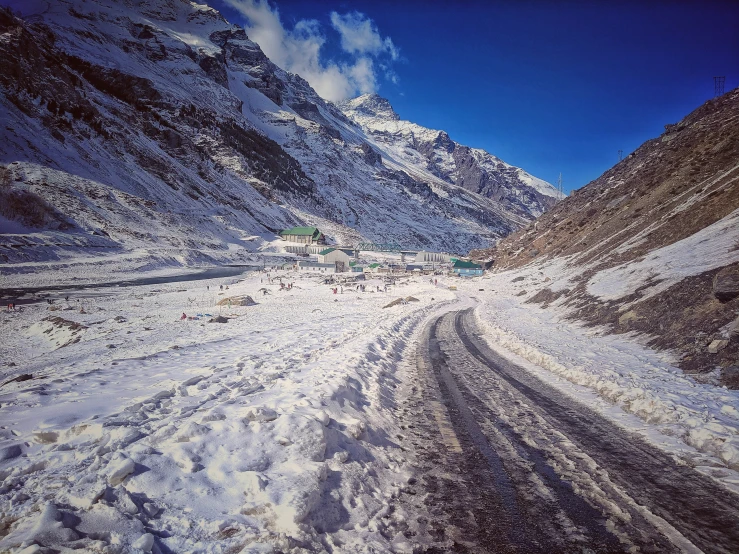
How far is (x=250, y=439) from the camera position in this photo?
5.30 metres

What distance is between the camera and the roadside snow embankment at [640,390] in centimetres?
578

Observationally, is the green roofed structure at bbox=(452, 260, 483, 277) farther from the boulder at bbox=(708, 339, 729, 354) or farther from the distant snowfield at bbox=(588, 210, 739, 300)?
the boulder at bbox=(708, 339, 729, 354)

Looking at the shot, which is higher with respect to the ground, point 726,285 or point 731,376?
point 726,285

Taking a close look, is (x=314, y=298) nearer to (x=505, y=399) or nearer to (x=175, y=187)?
(x=505, y=399)

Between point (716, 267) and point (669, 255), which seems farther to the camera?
point (669, 255)

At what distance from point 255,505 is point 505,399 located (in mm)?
6576

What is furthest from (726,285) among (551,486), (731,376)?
(551,486)

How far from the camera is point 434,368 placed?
38.7 ft

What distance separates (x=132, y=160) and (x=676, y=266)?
122595 mm

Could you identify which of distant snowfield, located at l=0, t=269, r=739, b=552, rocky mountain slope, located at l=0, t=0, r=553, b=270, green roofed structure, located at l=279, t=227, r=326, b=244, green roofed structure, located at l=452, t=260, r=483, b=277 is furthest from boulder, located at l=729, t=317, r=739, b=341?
green roofed structure, located at l=279, t=227, r=326, b=244

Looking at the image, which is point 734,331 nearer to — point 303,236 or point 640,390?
point 640,390

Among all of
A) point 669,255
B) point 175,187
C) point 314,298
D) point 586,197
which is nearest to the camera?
point 669,255

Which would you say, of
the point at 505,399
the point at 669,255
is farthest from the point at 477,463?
the point at 669,255

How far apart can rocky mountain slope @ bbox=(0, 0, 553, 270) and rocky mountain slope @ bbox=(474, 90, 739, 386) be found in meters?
66.8
